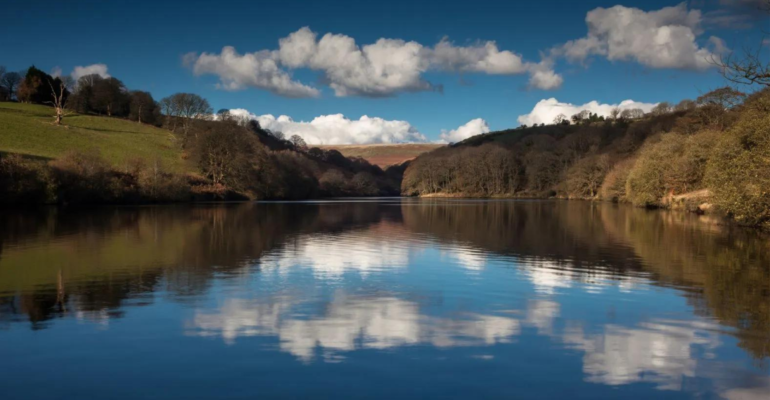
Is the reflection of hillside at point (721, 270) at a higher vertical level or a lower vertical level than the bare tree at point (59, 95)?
lower

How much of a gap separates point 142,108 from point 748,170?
409ft

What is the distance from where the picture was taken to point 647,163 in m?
66.8

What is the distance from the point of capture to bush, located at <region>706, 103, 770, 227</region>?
26406 mm

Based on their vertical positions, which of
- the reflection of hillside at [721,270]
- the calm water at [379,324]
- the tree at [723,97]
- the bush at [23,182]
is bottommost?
the calm water at [379,324]

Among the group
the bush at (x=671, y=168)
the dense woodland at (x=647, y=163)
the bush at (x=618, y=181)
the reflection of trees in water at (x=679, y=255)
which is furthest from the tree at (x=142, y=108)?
the reflection of trees in water at (x=679, y=255)

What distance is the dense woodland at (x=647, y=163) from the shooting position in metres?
30.3

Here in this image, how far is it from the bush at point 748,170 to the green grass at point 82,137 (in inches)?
2749

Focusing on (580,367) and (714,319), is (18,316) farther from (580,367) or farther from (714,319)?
(714,319)

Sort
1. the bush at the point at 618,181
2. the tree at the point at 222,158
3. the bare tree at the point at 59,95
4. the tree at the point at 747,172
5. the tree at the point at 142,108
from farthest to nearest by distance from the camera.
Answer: the tree at the point at 142,108 < the bare tree at the point at 59,95 < the tree at the point at 222,158 < the bush at the point at 618,181 < the tree at the point at 747,172

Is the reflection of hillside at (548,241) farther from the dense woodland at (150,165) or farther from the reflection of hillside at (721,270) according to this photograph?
the dense woodland at (150,165)

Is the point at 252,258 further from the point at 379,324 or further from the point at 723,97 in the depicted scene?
the point at 723,97

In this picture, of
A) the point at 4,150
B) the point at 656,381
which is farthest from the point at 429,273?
the point at 4,150

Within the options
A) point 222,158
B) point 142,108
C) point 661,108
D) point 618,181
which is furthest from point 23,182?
point 661,108

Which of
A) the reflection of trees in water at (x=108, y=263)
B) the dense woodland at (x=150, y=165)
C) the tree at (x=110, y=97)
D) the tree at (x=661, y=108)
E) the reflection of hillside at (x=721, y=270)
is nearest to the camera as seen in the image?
the reflection of hillside at (x=721, y=270)
